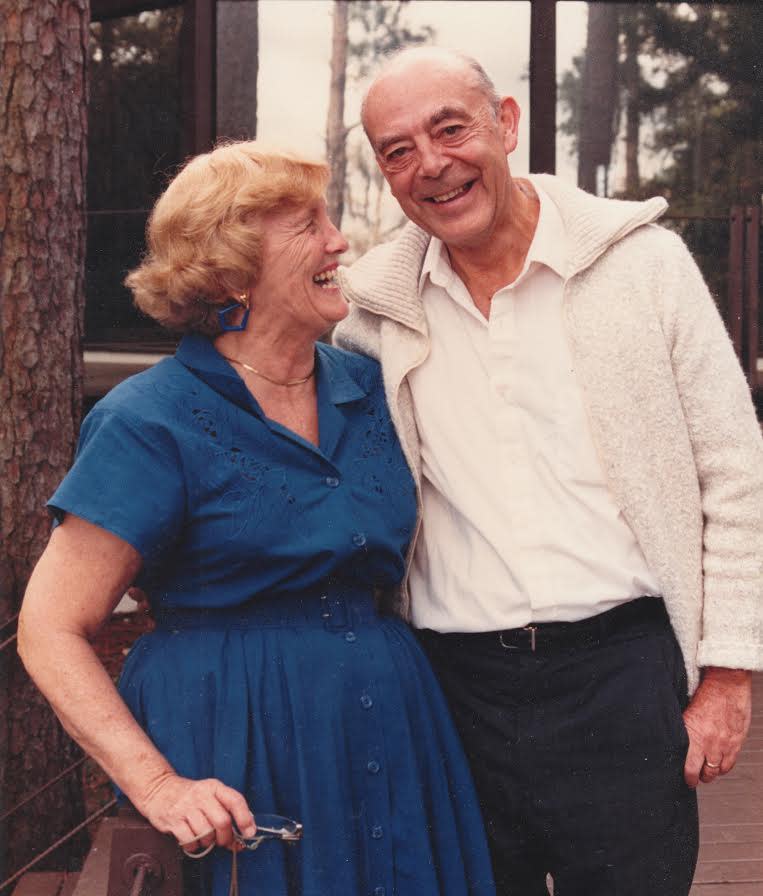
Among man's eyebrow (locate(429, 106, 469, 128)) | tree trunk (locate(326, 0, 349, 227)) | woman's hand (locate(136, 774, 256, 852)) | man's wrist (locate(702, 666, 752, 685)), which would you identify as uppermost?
tree trunk (locate(326, 0, 349, 227))

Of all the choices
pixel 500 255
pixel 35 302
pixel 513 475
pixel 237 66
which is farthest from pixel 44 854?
pixel 237 66

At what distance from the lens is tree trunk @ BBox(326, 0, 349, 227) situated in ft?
26.7

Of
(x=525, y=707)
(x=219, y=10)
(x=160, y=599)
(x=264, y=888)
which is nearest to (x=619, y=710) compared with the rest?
(x=525, y=707)

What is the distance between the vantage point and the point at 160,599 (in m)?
2.32

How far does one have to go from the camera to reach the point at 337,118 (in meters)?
8.22

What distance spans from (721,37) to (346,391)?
280 inches

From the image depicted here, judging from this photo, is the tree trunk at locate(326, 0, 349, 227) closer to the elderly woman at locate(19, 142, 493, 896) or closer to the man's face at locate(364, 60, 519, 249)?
the man's face at locate(364, 60, 519, 249)

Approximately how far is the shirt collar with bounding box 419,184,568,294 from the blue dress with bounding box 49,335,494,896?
468 mm

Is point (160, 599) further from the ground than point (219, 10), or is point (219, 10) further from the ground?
→ point (219, 10)

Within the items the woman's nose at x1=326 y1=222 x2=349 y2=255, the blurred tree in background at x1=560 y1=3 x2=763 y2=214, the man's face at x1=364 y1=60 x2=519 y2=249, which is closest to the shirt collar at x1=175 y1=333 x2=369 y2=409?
the woman's nose at x1=326 y1=222 x2=349 y2=255

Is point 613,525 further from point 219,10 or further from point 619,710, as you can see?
point 219,10

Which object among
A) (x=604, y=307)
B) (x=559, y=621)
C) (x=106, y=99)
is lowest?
(x=559, y=621)

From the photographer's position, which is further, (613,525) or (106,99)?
(106,99)

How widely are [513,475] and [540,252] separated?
45 centimetres
